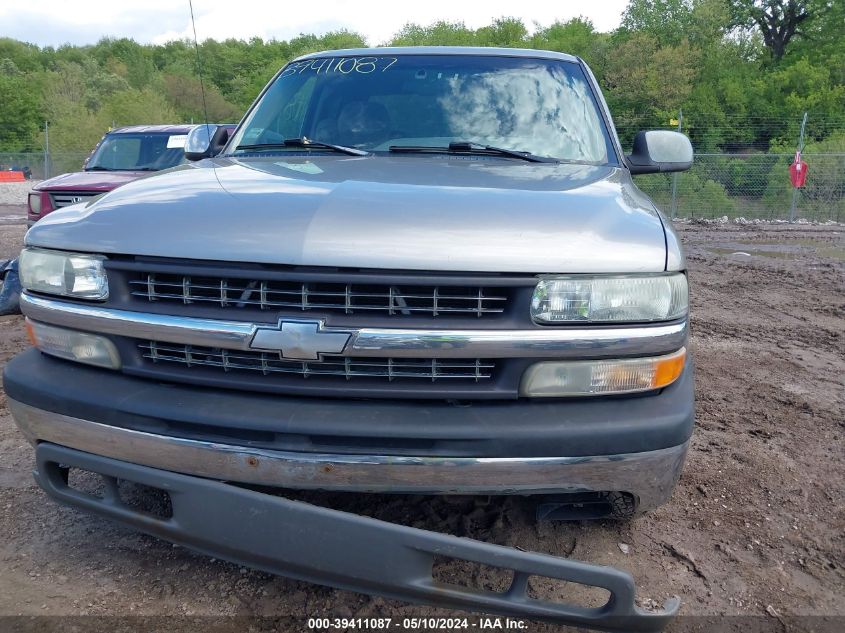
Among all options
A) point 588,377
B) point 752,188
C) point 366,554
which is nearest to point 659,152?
point 588,377

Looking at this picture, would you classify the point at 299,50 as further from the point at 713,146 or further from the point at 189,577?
the point at 189,577

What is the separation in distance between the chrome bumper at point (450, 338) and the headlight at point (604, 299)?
35 mm

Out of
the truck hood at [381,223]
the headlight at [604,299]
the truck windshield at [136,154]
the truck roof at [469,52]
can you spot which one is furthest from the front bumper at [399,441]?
the truck windshield at [136,154]

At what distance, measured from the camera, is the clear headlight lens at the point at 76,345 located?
2322 mm

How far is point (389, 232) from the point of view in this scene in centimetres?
212

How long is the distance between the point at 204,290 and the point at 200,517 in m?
0.66

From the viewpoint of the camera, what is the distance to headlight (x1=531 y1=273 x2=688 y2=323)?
2.12 metres

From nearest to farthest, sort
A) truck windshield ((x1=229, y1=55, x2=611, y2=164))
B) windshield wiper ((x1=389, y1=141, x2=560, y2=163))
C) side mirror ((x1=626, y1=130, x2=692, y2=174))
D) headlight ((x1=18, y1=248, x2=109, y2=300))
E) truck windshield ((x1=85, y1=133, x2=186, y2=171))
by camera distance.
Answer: headlight ((x1=18, y1=248, x2=109, y2=300)) → windshield wiper ((x1=389, y1=141, x2=560, y2=163)) → truck windshield ((x1=229, y1=55, x2=611, y2=164)) → side mirror ((x1=626, y1=130, x2=692, y2=174)) → truck windshield ((x1=85, y1=133, x2=186, y2=171))

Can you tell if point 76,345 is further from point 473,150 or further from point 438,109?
point 438,109

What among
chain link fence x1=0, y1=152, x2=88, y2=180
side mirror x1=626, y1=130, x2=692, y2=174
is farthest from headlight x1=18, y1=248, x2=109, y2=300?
chain link fence x1=0, y1=152, x2=88, y2=180

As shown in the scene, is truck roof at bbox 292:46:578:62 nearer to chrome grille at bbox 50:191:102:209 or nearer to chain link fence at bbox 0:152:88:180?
chrome grille at bbox 50:191:102:209

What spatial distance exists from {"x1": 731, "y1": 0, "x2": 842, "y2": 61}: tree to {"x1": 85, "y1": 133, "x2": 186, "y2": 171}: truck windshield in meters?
50.5

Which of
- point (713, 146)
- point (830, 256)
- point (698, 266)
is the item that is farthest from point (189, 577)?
point (713, 146)

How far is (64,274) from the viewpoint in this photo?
236cm
